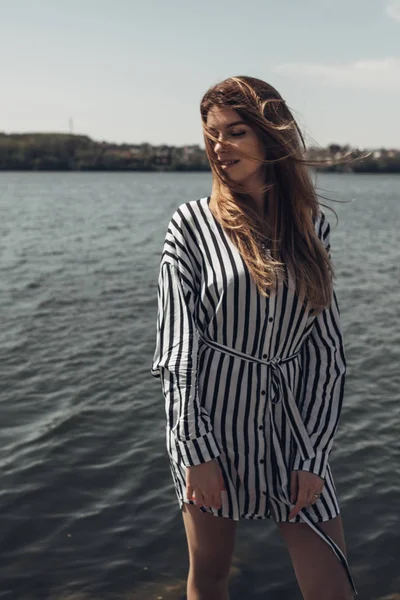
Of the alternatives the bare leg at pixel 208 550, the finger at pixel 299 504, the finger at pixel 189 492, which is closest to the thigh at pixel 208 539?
the bare leg at pixel 208 550

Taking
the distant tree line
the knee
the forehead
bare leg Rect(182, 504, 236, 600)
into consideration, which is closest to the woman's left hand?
bare leg Rect(182, 504, 236, 600)

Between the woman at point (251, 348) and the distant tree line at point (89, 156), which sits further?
the distant tree line at point (89, 156)

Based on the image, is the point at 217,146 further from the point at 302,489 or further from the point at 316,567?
the point at 316,567

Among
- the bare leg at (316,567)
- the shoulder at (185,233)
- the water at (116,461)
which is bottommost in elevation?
the water at (116,461)

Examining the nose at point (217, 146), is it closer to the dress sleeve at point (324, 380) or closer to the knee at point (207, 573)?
the dress sleeve at point (324, 380)

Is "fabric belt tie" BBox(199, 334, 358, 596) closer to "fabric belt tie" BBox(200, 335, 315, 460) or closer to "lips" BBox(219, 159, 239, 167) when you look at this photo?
"fabric belt tie" BBox(200, 335, 315, 460)

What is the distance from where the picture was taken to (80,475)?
6551 mm

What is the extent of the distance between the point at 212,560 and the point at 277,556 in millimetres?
2724

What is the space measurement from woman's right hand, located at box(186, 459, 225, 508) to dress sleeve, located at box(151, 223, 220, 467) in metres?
0.03

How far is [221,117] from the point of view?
106 inches

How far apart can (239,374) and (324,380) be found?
0.37 meters

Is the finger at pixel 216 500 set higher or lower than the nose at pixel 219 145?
lower

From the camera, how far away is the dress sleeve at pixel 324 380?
9.32 ft

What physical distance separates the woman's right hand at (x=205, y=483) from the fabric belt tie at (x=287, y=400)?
0.35m
